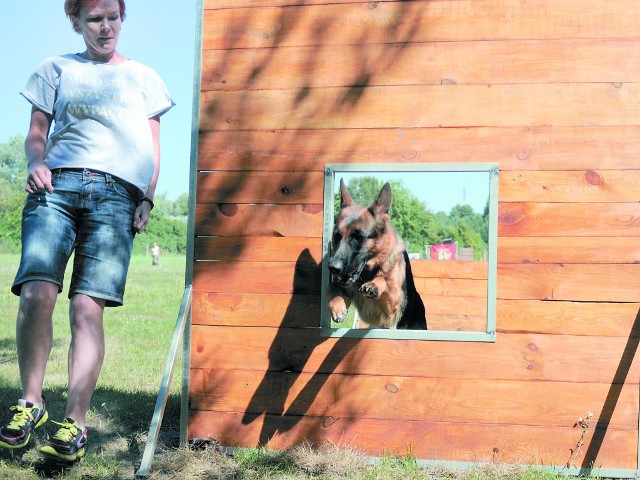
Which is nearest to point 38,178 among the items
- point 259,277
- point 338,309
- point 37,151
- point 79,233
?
point 37,151

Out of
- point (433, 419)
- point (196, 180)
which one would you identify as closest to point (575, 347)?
point (433, 419)

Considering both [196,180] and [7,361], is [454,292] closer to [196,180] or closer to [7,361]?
[196,180]

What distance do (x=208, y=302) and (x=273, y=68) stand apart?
1.43m

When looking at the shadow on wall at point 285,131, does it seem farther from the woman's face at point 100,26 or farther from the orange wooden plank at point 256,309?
the woman's face at point 100,26

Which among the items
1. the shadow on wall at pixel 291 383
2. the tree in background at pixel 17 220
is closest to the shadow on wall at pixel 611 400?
the shadow on wall at pixel 291 383

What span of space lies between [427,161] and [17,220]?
52.0 m

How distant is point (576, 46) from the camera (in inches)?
145

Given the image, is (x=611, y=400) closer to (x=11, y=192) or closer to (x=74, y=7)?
(x=74, y=7)

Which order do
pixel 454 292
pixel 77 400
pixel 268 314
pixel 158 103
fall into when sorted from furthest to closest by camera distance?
pixel 454 292
pixel 268 314
pixel 158 103
pixel 77 400

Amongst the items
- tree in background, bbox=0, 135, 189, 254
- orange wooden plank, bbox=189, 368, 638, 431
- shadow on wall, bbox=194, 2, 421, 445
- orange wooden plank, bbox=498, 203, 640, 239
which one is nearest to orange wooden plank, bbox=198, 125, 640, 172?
shadow on wall, bbox=194, 2, 421, 445

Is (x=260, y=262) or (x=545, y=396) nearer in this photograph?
(x=545, y=396)

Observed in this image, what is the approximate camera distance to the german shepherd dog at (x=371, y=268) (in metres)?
3.78

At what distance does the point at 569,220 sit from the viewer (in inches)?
144

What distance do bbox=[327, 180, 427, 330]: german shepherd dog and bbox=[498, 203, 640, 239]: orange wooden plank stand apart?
77cm
